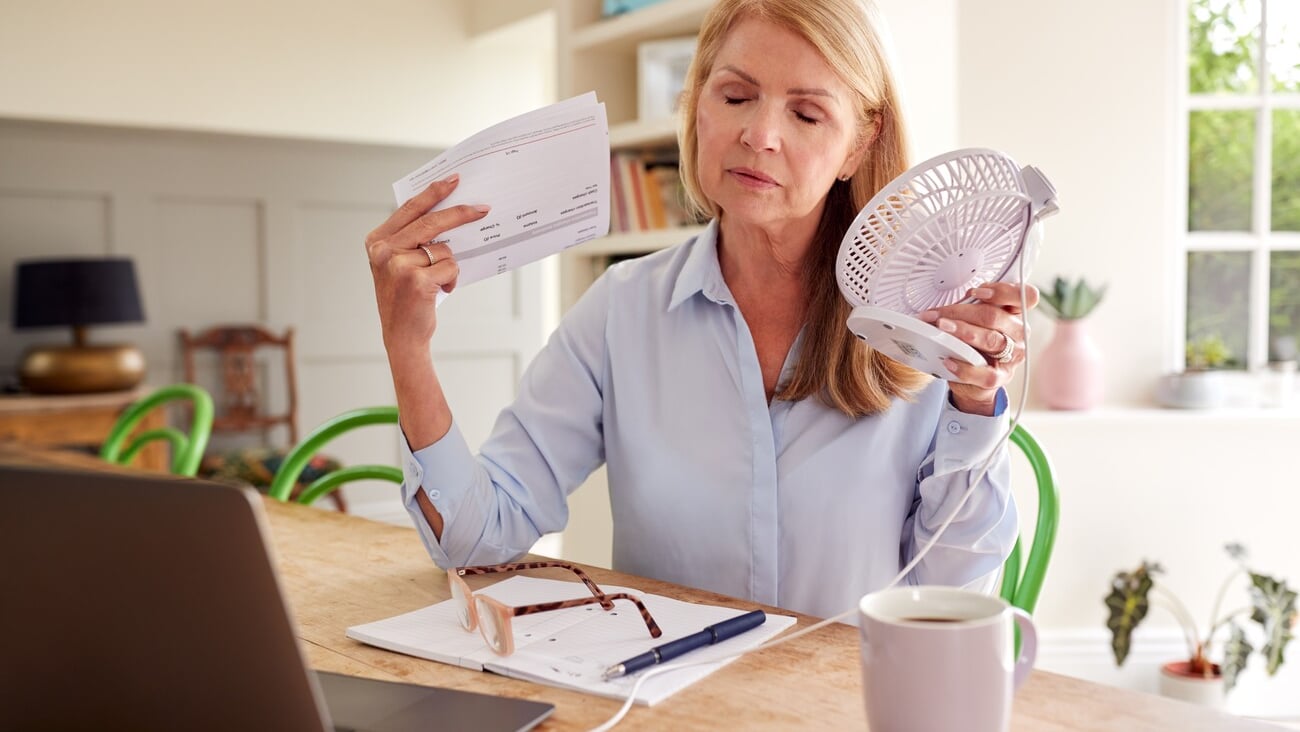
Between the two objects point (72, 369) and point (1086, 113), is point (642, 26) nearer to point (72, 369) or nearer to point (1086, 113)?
point (1086, 113)

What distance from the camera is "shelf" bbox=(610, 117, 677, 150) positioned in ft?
10.5

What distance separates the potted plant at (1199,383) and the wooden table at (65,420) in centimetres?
328

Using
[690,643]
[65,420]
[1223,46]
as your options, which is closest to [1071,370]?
[1223,46]

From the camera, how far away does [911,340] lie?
104cm

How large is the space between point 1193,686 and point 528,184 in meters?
2.43

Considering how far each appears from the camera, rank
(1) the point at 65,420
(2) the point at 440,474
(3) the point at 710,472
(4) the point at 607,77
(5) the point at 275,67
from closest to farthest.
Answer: (2) the point at 440,474, (3) the point at 710,472, (4) the point at 607,77, (1) the point at 65,420, (5) the point at 275,67

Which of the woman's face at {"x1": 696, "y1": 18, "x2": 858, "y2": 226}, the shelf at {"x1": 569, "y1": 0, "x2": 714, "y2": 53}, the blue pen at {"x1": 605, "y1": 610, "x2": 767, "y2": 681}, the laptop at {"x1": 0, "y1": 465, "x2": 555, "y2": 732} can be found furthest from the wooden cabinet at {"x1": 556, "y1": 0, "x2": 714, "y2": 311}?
the laptop at {"x1": 0, "y1": 465, "x2": 555, "y2": 732}

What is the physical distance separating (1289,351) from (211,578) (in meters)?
3.24

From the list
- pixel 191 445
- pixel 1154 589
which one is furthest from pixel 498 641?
pixel 1154 589

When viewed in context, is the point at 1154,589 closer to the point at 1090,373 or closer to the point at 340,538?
the point at 1090,373

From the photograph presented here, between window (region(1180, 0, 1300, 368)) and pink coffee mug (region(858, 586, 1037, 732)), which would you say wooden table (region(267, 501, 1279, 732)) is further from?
window (region(1180, 0, 1300, 368))

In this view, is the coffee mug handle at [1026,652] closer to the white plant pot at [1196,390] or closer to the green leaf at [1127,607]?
the green leaf at [1127,607]

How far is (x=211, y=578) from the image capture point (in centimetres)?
59

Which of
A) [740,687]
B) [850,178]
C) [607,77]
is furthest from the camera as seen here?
[607,77]
